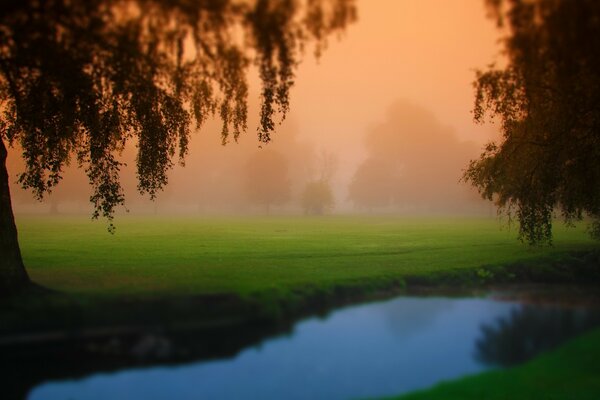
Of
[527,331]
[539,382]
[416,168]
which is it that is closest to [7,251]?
[539,382]

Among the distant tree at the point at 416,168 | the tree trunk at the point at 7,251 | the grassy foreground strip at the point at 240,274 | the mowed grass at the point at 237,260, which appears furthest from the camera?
the distant tree at the point at 416,168

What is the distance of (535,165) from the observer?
67.0 feet

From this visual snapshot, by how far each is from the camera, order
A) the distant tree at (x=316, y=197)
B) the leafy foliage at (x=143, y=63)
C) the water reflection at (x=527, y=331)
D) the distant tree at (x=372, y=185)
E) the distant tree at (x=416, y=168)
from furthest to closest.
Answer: the distant tree at (x=416, y=168), the distant tree at (x=372, y=185), the distant tree at (x=316, y=197), the water reflection at (x=527, y=331), the leafy foliage at (x=143, y=63)

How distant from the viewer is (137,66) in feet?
44.5

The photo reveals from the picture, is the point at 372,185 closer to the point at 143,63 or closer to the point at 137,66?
the point at 143,63

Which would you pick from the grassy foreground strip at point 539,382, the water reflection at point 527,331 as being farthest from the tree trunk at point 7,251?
the water reflection at point 527,331

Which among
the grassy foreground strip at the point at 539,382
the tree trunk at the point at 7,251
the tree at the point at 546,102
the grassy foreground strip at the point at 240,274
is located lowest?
the grassy foreground strip at the point at 539,382

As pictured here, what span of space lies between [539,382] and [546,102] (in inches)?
420

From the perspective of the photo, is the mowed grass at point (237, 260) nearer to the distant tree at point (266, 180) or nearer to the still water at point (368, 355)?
the still water at point (368, 355)

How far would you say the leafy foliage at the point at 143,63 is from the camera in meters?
11.1

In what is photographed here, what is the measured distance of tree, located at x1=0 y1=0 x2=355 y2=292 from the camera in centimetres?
1112

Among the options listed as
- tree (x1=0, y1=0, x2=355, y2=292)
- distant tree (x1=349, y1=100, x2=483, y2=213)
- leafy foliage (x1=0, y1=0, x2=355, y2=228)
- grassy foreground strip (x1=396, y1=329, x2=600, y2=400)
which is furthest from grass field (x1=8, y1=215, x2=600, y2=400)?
distant tree (x1=349, y1=100, x2=483, y2=213)

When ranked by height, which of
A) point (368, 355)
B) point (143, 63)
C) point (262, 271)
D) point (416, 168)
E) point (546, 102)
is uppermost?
point (416, 168)

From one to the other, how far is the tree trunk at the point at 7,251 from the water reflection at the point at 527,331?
53.2ft
